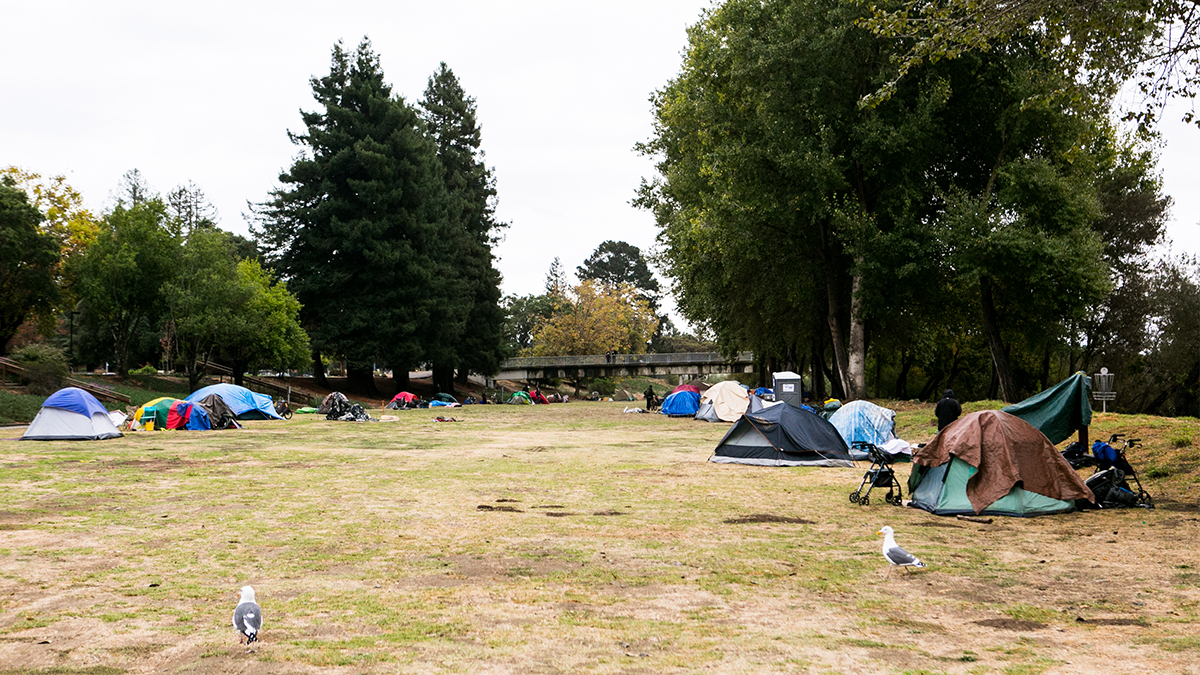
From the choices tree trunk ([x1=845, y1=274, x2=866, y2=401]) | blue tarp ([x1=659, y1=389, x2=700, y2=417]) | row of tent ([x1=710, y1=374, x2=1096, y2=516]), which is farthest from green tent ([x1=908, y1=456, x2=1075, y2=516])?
blue tarp ([x1=659, y1=389, x2=700, y2=417])

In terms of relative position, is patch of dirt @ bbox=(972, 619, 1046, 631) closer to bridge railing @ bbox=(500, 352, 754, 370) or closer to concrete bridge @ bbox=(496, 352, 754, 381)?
bridge railing @ bbox=(500, 352, 754, 370)

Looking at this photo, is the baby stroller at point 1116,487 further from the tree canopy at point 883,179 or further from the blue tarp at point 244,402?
the blue tarp at point 244,402

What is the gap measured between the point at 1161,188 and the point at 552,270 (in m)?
92.7

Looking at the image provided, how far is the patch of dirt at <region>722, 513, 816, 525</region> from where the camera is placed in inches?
424

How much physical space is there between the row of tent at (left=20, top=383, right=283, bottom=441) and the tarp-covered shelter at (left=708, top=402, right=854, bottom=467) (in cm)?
1717

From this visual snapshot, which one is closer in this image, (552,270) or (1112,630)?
(1112,630)

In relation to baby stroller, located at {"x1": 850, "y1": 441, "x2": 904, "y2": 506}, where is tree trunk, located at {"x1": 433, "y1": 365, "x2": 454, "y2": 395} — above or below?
above

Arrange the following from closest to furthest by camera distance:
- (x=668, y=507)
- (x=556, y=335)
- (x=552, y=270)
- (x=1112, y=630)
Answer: (x=1112, y=630)
(x=668, y=507)
(x=556, y=335)
(x=552, y=270)

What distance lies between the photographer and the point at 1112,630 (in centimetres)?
606

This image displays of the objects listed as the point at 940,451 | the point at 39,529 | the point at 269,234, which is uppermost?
the point at 269,234

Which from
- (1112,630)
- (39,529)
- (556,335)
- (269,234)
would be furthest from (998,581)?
(556,335)

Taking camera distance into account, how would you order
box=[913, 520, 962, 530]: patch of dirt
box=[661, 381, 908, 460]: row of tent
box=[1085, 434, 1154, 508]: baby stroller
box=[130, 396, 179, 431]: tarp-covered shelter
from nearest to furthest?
box=[913, 520, 962, 530]: patch of dirt < box=[1085, 434, 1154, 508]: baby stroller < box=[661, 381, 908, 460]: row of tent < box=[130, 396, 179, 431]: tarp-covered shelter

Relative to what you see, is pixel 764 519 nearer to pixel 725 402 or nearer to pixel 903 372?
pixel 725 402

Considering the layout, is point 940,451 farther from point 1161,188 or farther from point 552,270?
point 552,270
